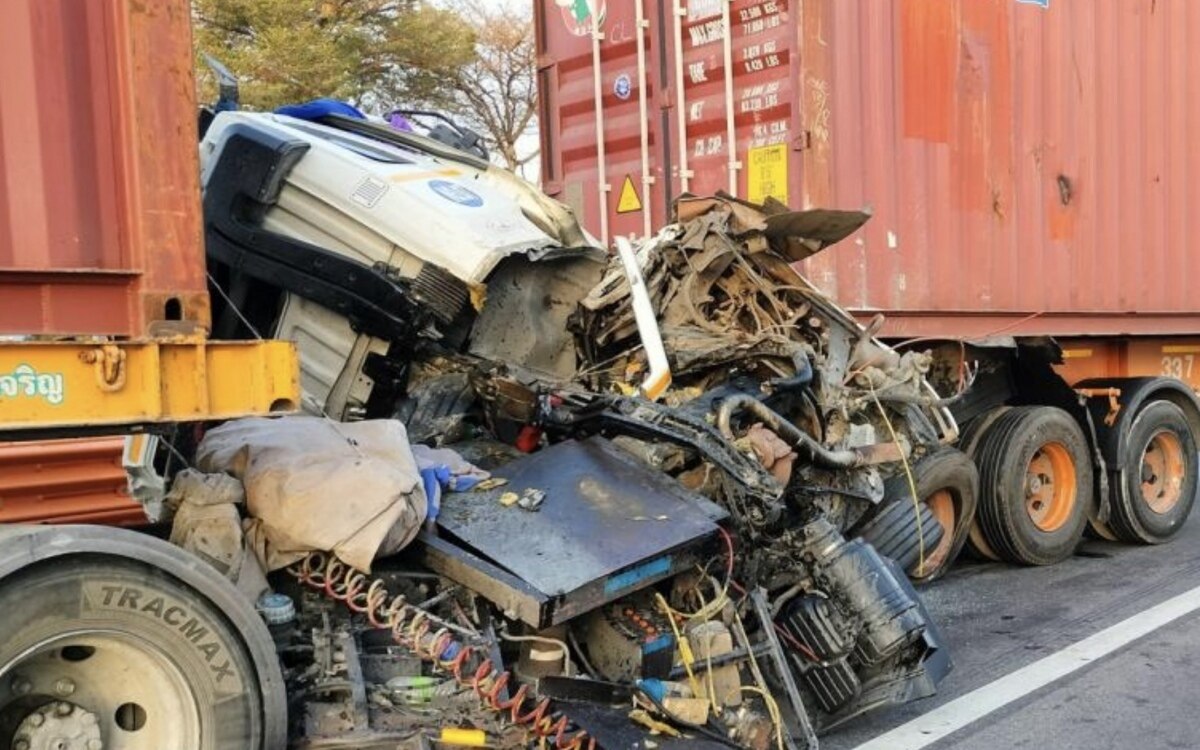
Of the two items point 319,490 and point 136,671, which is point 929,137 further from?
point 136,671

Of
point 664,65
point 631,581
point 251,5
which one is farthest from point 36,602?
point 251,5

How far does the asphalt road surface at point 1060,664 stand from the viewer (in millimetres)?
3820

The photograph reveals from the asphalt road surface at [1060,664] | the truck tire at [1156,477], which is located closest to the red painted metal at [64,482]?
the asphalt road surface at [1060,664]

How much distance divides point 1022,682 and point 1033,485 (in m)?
2.52

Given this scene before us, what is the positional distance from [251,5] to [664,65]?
45.1 ft

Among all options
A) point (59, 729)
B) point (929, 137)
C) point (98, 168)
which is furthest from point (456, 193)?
point (929, 137)

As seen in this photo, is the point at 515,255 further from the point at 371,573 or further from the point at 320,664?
the point at 320,664

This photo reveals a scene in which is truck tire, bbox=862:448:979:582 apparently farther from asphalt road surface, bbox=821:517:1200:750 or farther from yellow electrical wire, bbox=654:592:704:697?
yellow electrical wire, bbox=654:592:704:697

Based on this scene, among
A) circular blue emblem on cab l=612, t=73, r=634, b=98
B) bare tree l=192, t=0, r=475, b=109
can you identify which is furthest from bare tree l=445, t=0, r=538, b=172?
circular blue emblem on cab l=612, t=73, r=634, b=98

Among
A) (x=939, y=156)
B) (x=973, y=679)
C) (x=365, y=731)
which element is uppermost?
(x=939, y=156)

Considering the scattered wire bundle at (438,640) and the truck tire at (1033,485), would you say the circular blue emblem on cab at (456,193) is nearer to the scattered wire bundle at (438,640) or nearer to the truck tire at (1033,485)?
the scattered wire bundle at (438,640)

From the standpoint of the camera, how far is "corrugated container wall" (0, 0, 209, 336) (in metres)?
2.43

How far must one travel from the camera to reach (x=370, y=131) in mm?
5262

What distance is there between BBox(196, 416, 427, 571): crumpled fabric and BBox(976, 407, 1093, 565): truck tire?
13.8 feet
